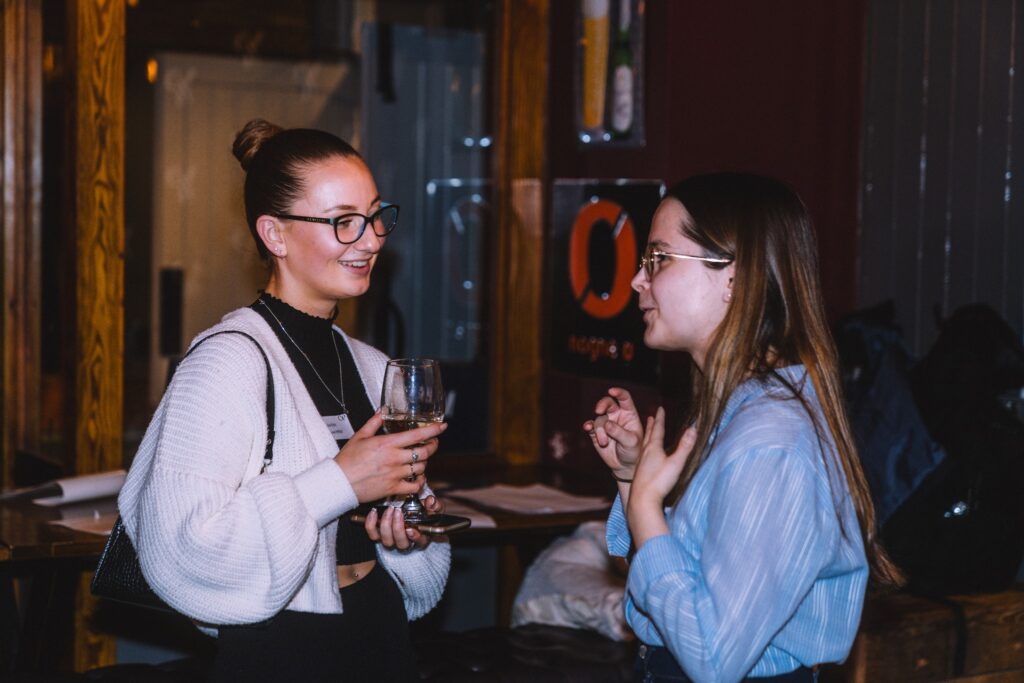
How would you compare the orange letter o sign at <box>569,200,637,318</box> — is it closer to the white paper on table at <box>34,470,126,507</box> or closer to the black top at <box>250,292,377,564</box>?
the white paper on table at <box>34,470,126,507</box>

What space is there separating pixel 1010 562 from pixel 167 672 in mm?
2078

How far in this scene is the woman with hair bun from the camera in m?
1.81

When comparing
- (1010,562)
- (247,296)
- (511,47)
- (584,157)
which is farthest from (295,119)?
(1010,562)

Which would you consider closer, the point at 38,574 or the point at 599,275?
the point at 38,574

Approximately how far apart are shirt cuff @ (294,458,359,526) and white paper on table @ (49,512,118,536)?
1216mm

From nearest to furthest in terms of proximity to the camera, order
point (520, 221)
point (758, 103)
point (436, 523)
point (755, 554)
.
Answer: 1. point (755, 554)
2. point (436, 523)
3. point (758, 103)
4. point (520, 221)

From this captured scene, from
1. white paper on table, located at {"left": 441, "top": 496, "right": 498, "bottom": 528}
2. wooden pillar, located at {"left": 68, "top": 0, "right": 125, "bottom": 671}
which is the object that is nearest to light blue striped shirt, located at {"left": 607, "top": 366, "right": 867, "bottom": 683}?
white paper on table, located at {"left": 441, "top": 496, "right": 498, "bottom": 528}

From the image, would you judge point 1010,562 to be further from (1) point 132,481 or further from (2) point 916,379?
(1) point 132,481

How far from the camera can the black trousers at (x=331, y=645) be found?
1.91 m

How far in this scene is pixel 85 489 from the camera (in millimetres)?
3225

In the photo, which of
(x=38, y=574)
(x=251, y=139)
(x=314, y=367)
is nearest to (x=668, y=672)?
(x=314, y=367)

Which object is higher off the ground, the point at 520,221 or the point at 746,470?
the point at 520,221

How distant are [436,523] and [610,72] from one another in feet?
7.43

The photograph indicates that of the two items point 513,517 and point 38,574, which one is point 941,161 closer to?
point 513,517
